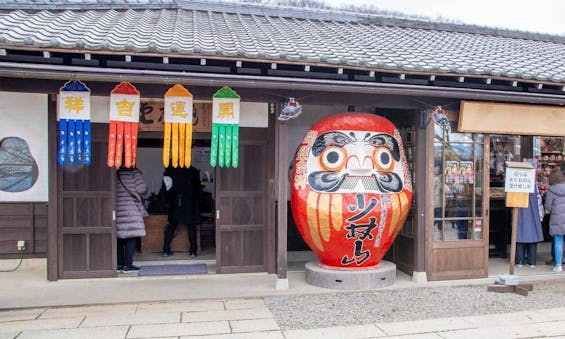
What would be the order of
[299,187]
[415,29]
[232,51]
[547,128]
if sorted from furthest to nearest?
[415,29], [547,128], [299,187], [232,51]

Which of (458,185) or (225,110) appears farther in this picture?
(458,185)

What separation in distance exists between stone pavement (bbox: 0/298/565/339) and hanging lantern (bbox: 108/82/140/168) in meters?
1.95

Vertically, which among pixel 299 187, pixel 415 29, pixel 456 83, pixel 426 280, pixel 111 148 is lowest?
pixel 426 280

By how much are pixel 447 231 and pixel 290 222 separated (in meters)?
2.85

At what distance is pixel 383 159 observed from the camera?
23.2 feet

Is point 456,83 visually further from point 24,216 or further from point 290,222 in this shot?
point 24,216

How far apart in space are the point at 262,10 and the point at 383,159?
4.52 meters

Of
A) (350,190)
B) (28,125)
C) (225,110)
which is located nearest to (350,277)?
(350,190)

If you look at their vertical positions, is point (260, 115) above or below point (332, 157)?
above

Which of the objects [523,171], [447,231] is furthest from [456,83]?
[447,231]

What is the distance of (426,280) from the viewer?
24.1 ft

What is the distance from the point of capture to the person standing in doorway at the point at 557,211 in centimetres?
814

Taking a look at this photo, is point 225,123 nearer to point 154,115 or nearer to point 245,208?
point 154,115

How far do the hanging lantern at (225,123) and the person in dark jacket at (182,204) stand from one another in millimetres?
2224
